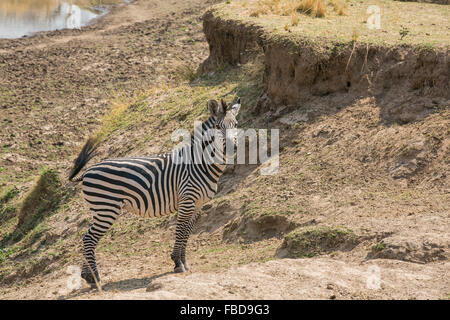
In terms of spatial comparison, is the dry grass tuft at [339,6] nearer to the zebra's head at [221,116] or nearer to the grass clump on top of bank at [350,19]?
the grass clump on top of bank at [350,19]

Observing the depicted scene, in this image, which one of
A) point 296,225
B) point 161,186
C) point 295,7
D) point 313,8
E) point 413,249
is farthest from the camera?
point 295,7

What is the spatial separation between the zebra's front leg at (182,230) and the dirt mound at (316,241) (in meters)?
1.27

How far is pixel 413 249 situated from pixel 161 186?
338 centimetres

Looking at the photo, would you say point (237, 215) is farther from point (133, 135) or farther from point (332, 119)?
point (133, 135)

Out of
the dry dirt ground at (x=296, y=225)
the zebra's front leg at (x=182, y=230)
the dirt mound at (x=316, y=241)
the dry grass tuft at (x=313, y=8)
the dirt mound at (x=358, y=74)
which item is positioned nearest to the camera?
the dry dirt ground at (x=296, y=225)

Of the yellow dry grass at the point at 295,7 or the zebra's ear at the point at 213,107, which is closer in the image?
the zebra's ear at the point at 213,107

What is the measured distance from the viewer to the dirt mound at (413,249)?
6.89 metres

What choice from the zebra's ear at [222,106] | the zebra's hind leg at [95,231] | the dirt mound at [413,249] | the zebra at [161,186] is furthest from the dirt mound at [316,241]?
the zebra's hind leg at [95,231]

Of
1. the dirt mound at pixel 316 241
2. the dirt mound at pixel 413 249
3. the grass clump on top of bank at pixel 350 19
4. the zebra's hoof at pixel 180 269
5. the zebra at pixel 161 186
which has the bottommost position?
the zebra's hoof at pixel 180 269

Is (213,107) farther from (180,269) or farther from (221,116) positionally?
(180,269)

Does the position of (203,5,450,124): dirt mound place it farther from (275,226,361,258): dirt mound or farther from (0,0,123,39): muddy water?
(0,0,123,39): muddy water

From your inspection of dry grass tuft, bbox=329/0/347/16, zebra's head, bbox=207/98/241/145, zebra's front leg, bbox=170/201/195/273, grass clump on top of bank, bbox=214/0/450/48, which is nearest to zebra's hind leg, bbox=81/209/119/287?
zebra's front leg, bbox=170/201/195/273

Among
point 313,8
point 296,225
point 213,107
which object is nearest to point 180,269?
point 296,225

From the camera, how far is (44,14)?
29312 millimetres
